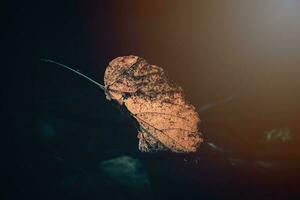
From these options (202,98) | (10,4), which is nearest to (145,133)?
(202,98)

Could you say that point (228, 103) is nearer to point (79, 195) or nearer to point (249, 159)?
point (249, 159)

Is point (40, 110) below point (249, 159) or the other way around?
the other way around

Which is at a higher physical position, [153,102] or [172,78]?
[172,78]
